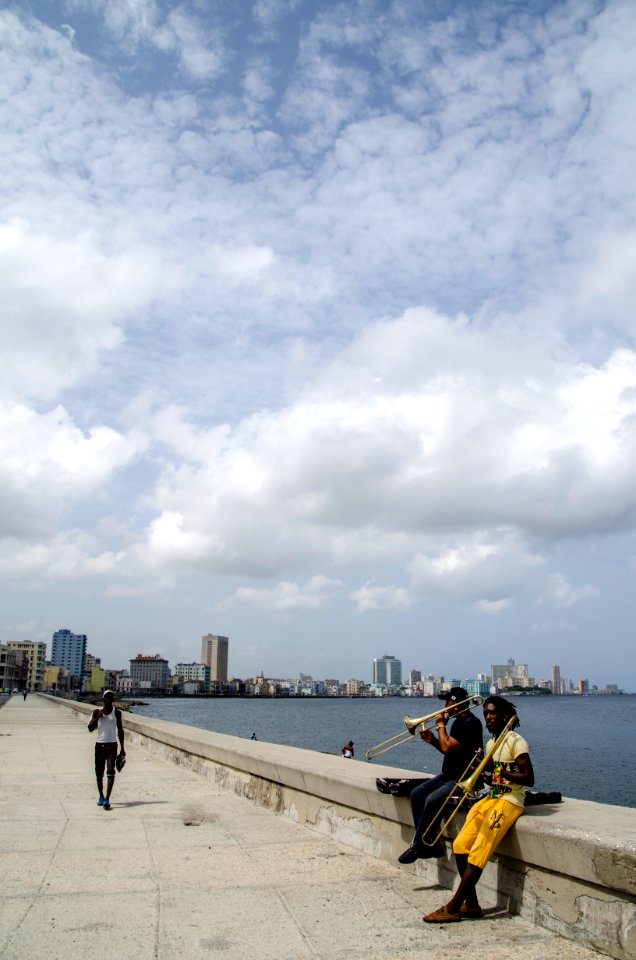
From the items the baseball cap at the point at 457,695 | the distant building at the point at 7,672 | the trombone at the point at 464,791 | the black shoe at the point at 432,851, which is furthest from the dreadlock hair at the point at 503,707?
the distant building at the point at 7,672

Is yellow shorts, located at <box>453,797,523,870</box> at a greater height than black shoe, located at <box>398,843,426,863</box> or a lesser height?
greater

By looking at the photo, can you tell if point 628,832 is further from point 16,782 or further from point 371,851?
point 16,782

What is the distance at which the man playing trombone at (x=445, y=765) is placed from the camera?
544cm

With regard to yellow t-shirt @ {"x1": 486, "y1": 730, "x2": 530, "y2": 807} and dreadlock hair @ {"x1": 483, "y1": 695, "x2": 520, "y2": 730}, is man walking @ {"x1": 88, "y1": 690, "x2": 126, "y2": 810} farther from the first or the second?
yellow t-shirt @ {"x1": 486, "y1": 730, "x2": 530, "y2": 807}

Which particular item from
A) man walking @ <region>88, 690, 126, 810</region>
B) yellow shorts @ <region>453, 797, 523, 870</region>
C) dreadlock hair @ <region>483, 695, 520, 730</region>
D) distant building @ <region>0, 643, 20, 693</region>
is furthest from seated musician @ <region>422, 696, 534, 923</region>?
distant building @ <region>0, 643, 20, 693</region>

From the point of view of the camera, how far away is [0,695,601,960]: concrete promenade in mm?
4332

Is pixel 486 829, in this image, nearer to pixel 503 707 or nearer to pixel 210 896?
pixel 503 707

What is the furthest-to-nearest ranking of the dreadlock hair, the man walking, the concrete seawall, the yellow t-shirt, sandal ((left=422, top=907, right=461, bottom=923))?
1. the man walking
2. the dreadlock hair
3. the yellow t-shirt
4. sandal ((left=422, top=907, right=461, bottom=923))
5. the concrete seawall

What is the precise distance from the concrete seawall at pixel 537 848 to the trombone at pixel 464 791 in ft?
1.08

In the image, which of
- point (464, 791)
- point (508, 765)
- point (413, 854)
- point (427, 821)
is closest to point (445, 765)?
point (464, 791)

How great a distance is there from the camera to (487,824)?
190 inches

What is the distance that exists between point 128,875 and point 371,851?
2.09 m

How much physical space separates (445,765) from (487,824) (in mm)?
867

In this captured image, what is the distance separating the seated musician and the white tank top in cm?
561
